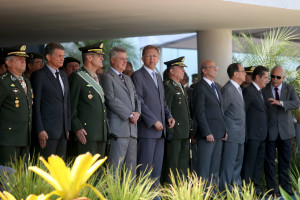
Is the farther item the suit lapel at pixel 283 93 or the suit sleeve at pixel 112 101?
the suit lapel at pixel 283 93

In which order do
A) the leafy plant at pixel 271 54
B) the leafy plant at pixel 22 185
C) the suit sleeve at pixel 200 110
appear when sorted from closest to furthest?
the leafy plant at pixel 22 185 → the suit sleeve at pixel 200 110 → the leafy plant at pixel 271 54

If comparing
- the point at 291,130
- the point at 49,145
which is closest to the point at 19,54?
the point at 49,145

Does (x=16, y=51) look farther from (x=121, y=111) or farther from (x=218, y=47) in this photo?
(x=218, y=47)

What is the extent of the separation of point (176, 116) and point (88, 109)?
1425 millimetres

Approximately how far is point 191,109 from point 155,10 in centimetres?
153

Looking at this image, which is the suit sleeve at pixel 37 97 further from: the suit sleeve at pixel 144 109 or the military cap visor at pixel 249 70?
the military cap visor at pixel 249 70

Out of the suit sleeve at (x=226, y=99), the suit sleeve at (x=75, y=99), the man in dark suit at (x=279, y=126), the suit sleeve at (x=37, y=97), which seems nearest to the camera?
the suit sleeve at (x=37, y=97)

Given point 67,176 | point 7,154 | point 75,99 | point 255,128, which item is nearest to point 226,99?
point 255,128

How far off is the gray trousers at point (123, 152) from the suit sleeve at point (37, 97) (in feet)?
3.21

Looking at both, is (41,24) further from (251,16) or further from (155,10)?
(251,16)

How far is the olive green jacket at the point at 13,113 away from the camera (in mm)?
5988

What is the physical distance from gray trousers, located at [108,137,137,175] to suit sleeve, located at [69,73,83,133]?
0.56 meters

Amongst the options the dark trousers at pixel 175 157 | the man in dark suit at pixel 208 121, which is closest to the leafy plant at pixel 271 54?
the man in dark suit at pixel 208 121

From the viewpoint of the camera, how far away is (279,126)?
8.51 m
